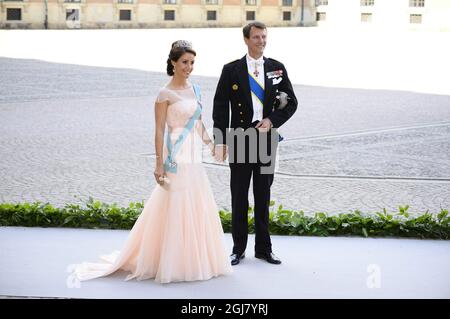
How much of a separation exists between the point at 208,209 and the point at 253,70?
1.18 metres

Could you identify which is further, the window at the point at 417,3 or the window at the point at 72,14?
the window at the point at 417,3

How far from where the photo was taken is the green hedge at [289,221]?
7488 millimetres

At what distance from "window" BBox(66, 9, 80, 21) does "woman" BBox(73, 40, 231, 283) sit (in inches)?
1921

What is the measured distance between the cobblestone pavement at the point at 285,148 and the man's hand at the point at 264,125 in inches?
94.7

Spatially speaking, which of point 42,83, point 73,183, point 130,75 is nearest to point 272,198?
point 73,183

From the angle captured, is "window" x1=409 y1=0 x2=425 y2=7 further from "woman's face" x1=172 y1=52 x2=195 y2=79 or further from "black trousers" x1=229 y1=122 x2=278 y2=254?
"woman's face" x1=172 y1=52 x2=195 y2=79

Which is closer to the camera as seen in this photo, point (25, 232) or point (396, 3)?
point (25, 232)

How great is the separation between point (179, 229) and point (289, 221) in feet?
6.14

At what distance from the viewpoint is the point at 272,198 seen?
30.1 ft

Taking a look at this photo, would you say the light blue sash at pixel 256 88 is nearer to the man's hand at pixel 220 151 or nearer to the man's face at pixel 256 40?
the man's face at pixel 256 40

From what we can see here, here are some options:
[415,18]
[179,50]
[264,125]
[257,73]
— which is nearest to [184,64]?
[179,50]

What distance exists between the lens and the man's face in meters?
6.22

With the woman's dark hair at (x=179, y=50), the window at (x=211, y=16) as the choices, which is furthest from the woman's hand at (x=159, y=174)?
the window at (x=211, y=16)

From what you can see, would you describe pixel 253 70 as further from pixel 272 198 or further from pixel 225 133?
pixel 272 198
